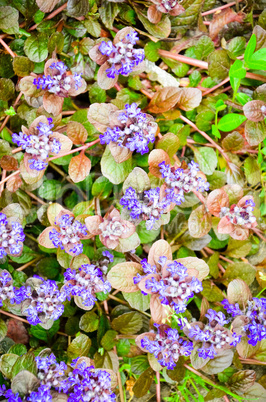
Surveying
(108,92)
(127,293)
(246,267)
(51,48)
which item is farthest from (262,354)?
(51,48)

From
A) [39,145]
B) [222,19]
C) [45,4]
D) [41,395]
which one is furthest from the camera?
[222,19]

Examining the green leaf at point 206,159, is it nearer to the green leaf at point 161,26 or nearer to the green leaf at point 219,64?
the green leaf at point 219,64

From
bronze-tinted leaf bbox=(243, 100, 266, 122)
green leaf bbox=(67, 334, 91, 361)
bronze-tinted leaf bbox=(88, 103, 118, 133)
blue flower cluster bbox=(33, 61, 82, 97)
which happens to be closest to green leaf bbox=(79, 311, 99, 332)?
green leaf bbox=(67, 334, 91, 361)

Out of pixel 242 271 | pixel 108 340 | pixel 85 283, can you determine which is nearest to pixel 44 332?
pixel 108 340

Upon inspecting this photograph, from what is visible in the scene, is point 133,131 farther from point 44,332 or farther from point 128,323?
point 44,332

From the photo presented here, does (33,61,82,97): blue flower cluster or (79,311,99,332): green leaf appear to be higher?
(33,61,82,97): blue flower cluster

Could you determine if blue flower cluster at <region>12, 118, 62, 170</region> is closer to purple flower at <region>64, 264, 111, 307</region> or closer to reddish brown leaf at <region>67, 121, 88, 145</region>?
reddish brown leaf at <region>67, 121, 88, 145</region>

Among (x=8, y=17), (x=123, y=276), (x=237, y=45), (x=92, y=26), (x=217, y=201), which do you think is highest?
(x=8, y=17)

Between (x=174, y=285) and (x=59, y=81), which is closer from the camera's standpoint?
(x=174, y=285)
